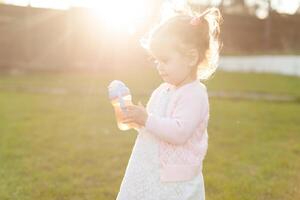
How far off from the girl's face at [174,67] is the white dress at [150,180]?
86 millimetres

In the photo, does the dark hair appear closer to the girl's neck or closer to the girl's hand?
the girl's neck

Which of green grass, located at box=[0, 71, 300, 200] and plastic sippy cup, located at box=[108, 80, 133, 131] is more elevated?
plastic sippy cup, located at box=[108, 80, 133, 131]

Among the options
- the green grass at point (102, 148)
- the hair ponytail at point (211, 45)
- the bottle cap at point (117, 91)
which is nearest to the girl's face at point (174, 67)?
the hair ponytail at point (211, 45)

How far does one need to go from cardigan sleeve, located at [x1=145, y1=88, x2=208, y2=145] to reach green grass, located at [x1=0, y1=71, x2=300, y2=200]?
179 cm

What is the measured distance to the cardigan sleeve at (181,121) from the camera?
2674mm

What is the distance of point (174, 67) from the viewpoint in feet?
9.00

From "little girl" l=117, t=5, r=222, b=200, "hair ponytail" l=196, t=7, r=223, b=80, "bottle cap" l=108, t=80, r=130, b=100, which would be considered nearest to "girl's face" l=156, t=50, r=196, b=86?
"little girl" l=117, t=5, r=222, b=200

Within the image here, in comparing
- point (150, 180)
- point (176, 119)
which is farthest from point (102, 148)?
point (176, 119)

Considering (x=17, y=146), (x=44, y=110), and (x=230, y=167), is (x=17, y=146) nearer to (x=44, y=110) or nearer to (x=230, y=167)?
(x=230, y=167)

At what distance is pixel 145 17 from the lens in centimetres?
1712

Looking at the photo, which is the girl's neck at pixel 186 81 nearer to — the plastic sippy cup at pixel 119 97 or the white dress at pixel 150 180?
the white dress at pixel 150 180

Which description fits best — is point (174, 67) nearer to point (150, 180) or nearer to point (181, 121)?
point (181, 121)

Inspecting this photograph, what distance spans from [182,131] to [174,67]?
0.30 m

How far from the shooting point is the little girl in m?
2.71
